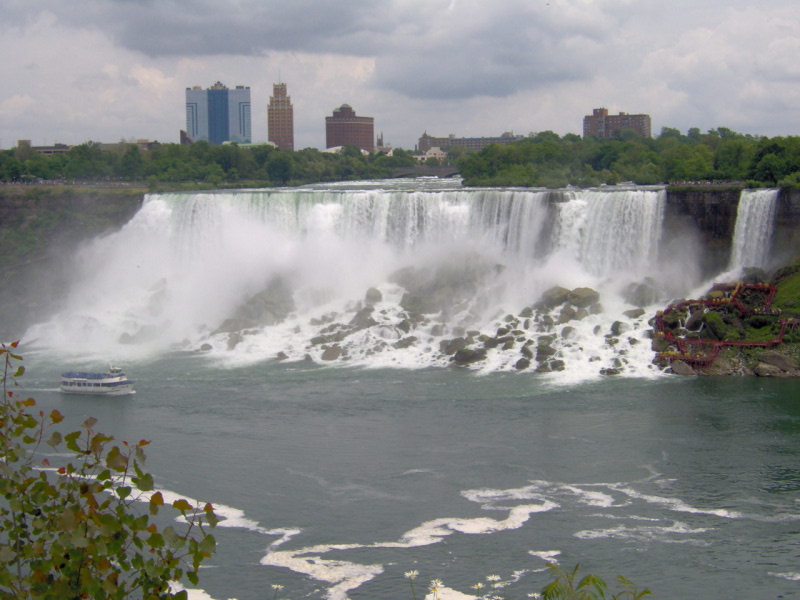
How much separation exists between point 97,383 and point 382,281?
45.6 ft

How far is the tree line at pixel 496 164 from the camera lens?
44.9 meters

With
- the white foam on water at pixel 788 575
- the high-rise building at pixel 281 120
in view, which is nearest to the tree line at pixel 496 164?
the white foam on water at pixel 788 575

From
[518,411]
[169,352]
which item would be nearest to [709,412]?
[518,411]

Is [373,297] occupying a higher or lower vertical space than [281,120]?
lower

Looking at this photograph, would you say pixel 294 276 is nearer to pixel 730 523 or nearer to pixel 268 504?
pixel 268 504

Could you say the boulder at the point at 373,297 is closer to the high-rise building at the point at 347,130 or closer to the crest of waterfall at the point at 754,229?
the crest of waterfall at the point at 754,229

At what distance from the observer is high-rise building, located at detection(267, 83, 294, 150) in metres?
163

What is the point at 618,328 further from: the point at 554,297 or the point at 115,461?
the point at 115,461

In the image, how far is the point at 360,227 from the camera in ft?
131

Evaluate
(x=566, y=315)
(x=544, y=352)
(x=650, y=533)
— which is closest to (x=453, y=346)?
(x=544, y=352)

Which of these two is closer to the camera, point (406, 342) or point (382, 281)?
point (406, 342)

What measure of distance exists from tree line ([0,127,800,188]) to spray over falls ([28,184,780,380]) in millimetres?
7903

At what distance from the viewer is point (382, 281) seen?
37.4m

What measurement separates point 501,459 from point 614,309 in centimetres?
1394
